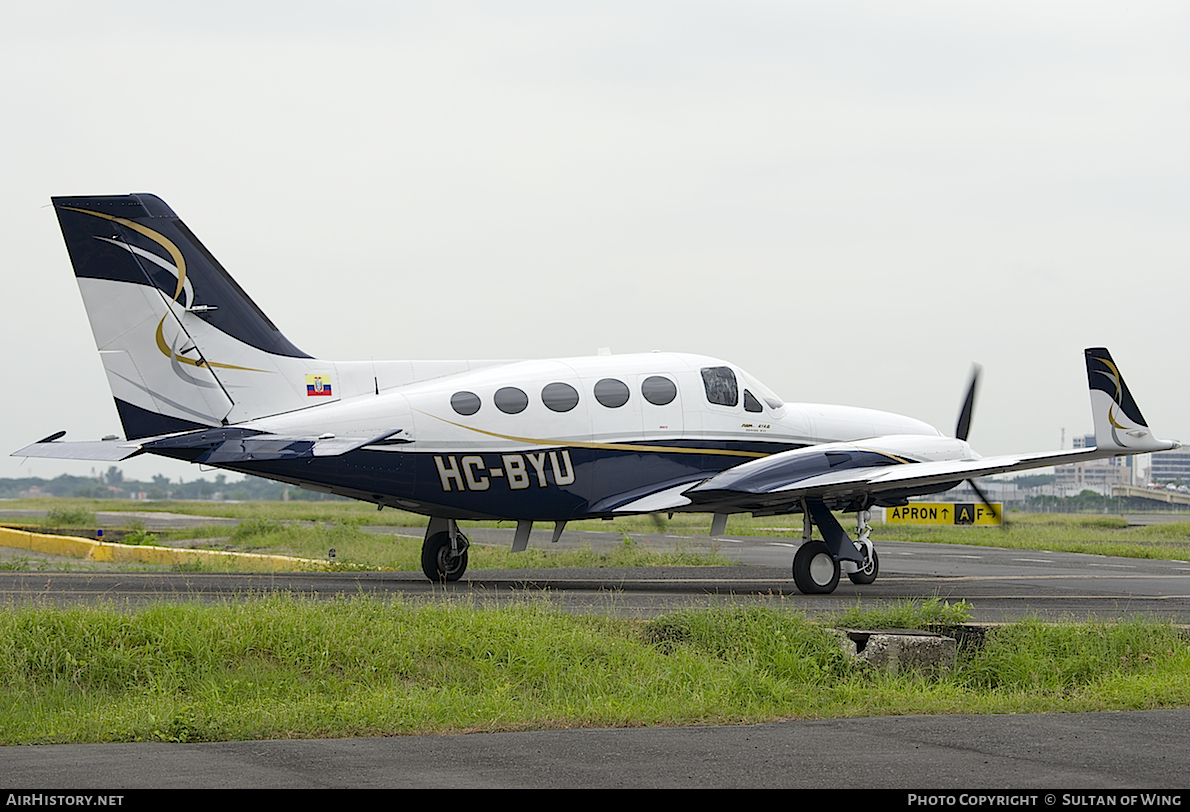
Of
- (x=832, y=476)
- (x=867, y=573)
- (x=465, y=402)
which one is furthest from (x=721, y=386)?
(x=465, y=402)

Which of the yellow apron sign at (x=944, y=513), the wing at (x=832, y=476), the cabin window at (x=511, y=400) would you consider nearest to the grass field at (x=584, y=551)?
the yellow apron sign at (x=944, y=513)

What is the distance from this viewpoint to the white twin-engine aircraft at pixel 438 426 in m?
19.2

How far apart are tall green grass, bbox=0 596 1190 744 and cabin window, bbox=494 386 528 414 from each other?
606cm

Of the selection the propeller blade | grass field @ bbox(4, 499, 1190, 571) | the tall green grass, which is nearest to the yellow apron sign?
grass field @ bbox(4, 499, 1190, 571)

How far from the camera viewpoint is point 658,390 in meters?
20.8

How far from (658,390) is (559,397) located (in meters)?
1.78

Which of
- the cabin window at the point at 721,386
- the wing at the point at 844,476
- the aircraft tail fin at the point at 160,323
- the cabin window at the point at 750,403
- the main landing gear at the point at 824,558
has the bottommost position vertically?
the main landing gear at the point at 824,558

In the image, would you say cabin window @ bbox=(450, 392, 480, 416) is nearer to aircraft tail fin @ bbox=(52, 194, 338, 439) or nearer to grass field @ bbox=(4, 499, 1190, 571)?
aircraft tail fin @ bbox=(52, 194, 338, 439)

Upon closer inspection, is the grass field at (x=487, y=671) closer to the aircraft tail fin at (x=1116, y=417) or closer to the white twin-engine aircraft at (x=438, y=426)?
the aircraft tail fin at (x=1116, y=417)

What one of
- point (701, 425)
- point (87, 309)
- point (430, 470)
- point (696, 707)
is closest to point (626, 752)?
point (696, 707)

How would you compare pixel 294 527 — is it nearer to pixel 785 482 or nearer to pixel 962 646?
pixel 785 482

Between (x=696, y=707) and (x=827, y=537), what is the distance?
403 inches

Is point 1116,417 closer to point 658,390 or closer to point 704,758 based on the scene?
point 658,390

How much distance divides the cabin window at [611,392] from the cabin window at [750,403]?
232cm
